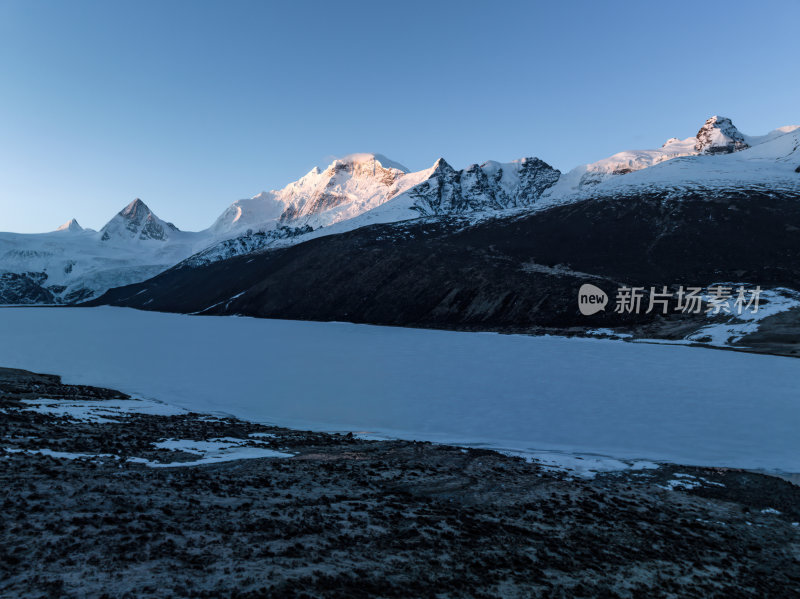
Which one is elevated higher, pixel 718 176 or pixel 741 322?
pixel 718 176

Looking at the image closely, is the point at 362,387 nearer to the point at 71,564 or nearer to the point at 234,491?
the point at 234,491

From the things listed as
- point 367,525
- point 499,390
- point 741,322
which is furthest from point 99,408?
point 741,322

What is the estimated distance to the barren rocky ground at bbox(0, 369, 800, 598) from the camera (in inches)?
306

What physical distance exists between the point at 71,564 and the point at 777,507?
17.0 m

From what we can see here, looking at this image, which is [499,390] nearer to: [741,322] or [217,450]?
[217,450]

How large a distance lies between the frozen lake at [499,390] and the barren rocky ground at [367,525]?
391 cm

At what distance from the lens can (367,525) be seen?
34.9ft

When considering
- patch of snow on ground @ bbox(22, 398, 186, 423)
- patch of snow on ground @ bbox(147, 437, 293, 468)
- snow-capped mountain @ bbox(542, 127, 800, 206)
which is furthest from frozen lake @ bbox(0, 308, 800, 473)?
snow-capped mountain @ bbox(542, 127, 800, 206)

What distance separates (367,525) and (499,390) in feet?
68.6

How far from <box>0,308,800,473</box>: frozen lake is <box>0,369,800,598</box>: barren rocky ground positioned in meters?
3.91

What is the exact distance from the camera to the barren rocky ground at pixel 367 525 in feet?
25.5

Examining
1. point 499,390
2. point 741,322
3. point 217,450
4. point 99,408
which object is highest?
point 741,322

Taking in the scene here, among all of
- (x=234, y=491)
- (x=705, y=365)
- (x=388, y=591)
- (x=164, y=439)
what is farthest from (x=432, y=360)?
(x=388, y=591)

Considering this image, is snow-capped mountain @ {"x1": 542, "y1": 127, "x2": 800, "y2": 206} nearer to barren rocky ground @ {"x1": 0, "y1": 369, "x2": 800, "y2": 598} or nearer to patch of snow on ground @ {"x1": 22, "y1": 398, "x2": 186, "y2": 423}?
barren rocky ground @ {"x1": 0, "y1": 369, "x2": 800, "y2": 598}
